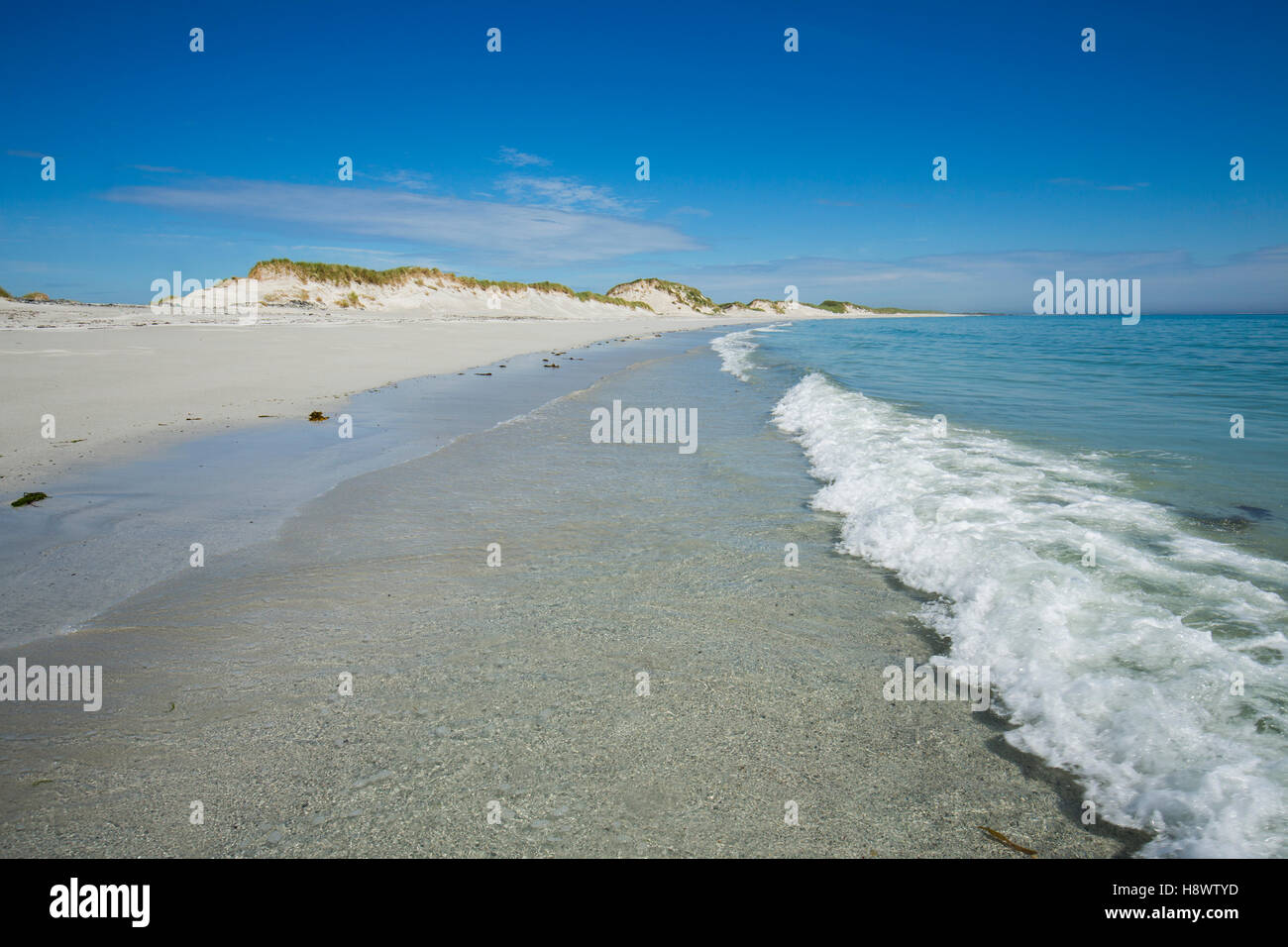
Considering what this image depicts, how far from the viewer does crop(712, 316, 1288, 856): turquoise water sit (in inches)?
110

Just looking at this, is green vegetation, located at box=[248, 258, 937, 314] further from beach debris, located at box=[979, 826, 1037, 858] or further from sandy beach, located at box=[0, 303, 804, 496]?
beach debris, located at box=[979, 826, 1037, 858]

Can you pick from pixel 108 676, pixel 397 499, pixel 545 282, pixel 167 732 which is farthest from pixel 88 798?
pixel 545 282

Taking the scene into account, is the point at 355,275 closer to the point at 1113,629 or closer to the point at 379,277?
the point at 379,277

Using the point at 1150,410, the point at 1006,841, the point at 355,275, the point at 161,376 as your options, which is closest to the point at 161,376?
the point at 161,376

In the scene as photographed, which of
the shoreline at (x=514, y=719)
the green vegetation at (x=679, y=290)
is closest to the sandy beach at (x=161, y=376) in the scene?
the shoreline at (x=514, y=719)

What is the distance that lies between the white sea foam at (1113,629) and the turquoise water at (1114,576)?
0.4 inches

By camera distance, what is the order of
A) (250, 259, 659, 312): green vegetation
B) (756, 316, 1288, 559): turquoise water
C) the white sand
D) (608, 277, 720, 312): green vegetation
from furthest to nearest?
(608, 277, 720, 312): green vegetation
(250, 259, 659, 312): green vegetation
the white sand
(756, 316, 1288, 559): turquoise water

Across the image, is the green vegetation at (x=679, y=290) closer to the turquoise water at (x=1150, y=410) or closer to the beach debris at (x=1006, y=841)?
the turquoise water at (x=1150, y=410)

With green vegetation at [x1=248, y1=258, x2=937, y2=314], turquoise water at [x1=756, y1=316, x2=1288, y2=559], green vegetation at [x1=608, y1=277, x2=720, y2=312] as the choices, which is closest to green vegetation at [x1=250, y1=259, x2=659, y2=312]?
green vegetation at [x1=248, y1=258, x2=937, y2=314]

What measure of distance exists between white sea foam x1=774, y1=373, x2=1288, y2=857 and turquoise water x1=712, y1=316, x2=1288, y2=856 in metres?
0.01

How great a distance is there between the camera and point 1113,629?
3926 mm

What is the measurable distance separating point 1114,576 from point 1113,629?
3.28 feet

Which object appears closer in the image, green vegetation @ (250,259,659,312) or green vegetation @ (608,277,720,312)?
green vegetation @ (250,259,659,312)

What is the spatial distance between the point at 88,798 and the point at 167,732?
453 mm
